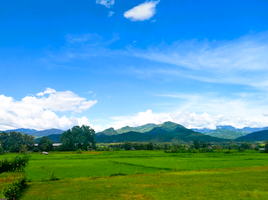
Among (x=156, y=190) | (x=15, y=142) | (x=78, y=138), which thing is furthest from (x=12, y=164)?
(x=15, y=142)

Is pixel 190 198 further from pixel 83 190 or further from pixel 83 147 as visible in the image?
pixel 83 147

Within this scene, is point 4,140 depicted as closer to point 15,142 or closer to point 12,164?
point 15,142

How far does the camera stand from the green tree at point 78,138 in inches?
3647

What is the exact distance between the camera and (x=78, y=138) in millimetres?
95875

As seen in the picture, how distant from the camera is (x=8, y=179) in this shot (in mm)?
16109

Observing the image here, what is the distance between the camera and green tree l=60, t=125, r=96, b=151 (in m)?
92.6

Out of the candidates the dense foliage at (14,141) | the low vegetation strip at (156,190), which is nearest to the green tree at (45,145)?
the dense foliage at (14,141)

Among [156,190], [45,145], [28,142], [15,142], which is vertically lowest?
[156,190]

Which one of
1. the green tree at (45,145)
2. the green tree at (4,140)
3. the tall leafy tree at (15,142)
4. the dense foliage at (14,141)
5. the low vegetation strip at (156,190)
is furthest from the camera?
the green tree at (4,140)

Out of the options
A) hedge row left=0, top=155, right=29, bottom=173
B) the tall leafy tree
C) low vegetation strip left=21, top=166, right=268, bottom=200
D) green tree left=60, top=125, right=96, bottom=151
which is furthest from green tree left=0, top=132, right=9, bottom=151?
low vegetation strip left=21, top=166, right=268, bottom=200

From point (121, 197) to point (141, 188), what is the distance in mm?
3059

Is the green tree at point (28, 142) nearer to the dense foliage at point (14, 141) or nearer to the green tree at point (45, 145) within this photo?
the dense foliage at point (14, 141)

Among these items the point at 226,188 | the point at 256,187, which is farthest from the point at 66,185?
the point at 256,187

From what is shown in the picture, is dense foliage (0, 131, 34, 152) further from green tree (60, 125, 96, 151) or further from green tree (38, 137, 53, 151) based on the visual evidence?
green tree (60, 125, 96, 151)
